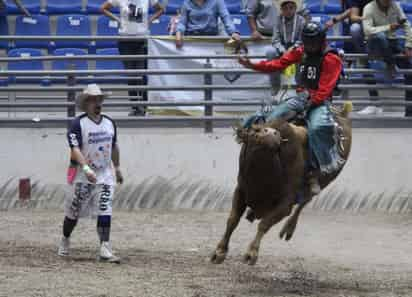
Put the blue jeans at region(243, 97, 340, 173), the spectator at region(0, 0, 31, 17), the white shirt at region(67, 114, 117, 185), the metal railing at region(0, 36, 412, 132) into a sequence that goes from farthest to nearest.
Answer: the spectator at region(0, 0, 31, 17)
the metal railing at region(0, 36, 412, 132)
the white shirt at region(67, 114, 117, 185)
the blue jeans at region(243, 97, 340, 173)

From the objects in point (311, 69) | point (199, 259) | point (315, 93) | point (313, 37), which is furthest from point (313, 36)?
point (199, 259)

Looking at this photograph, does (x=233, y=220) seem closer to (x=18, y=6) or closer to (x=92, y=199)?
(x=92, y=199)

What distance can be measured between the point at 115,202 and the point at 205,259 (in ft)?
12.1

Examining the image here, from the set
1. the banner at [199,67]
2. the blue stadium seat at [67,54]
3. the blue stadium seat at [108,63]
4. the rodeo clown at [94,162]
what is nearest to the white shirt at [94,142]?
the rodeo clown at [94,162]

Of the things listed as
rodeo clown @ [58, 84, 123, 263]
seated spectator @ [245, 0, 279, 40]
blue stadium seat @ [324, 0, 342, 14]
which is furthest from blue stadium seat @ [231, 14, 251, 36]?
rodeo clown @ [58, 84, 123, 263]

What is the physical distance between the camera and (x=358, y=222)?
46.6ft

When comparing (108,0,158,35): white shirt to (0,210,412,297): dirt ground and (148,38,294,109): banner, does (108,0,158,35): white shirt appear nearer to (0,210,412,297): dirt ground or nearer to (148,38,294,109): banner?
(148,38,294,109): banner

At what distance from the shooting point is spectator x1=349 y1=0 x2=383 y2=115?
14742 mm

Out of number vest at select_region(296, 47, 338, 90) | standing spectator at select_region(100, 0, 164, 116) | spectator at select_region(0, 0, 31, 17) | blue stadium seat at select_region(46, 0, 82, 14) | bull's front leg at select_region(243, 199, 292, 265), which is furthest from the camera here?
blue stadium seat at select_region(46, 0, 82, 14)

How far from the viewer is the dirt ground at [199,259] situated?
9273mm

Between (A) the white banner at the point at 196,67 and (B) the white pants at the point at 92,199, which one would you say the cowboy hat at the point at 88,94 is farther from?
(A) the white banner at the point at 196,67

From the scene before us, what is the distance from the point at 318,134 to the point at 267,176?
887 millimetres

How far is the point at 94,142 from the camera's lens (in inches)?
415

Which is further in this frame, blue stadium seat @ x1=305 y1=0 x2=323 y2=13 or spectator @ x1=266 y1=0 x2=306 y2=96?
blue stadium seat @ x1=305 y1=0 x2=323 y2=13
